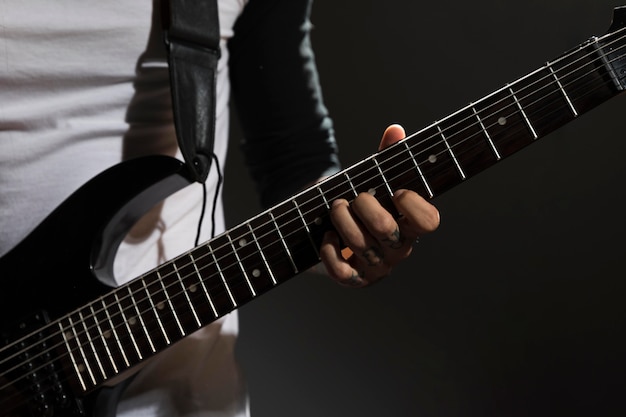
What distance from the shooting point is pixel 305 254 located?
64 centimetres

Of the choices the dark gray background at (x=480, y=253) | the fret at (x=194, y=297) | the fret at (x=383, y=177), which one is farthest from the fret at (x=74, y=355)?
the dark gray background at (x=480, y=253)

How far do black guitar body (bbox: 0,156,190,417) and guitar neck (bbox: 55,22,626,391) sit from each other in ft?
0.07

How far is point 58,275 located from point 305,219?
0.25 meters

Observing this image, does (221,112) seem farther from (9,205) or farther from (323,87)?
(323,87)

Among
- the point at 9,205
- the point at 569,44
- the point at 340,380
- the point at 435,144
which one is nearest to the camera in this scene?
the point at 435,144

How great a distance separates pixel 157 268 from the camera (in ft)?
2.21

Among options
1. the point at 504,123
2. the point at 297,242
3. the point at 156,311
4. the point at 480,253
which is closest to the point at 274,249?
the point at 297,242

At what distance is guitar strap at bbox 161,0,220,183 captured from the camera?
758mm

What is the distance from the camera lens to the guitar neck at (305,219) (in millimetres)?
593

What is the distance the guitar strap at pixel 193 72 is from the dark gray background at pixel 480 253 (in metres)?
0.46

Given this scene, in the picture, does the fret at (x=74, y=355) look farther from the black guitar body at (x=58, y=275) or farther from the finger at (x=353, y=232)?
the finger at (x=353, y=232)

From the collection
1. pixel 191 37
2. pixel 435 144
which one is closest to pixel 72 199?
pixel 191 37

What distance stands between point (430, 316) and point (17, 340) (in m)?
0.70

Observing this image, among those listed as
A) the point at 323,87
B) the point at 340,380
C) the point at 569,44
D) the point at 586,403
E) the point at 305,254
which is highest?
the point at 323,87
